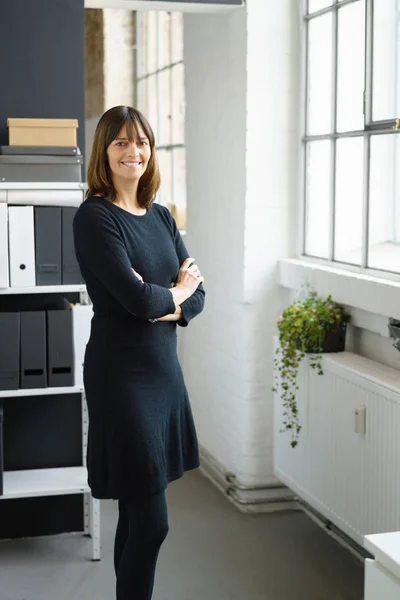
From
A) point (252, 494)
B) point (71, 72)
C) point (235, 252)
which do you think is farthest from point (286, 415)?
point (71, 72)

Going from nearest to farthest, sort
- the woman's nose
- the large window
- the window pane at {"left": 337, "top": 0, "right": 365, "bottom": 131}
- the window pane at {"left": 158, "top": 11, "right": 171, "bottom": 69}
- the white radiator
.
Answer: the woman's nose → the white radiator → the large window → the window pane at {"left": 337, "top": 0, "right": 365, "bottom": 131} → the window pane at {"left": 158, "top": 11, "right": 171, "bottom": 69}


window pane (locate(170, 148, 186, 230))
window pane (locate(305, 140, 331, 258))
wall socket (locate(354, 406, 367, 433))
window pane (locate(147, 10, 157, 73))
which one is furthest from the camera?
window pane (locate(147, 10, 157, 73))

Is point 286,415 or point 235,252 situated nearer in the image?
point 286,415

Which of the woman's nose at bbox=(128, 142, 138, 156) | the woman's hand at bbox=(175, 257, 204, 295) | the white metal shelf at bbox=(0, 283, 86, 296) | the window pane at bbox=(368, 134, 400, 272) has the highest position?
the woman's nose at bbox=(128, 142, 138, 156)

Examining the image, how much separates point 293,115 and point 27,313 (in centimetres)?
163

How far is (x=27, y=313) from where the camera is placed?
12.7 feet

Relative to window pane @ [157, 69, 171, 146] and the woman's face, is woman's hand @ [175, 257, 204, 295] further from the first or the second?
window pane @ [157, 69, 171, 146]

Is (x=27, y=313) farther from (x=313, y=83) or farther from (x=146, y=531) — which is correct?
(x=313, y=83)

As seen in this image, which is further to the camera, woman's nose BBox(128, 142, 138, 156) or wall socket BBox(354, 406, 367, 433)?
wall socket BBox(354, 406, 367, 433)

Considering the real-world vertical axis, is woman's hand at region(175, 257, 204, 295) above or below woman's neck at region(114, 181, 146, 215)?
below

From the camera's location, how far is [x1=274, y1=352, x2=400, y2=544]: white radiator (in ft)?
11.0

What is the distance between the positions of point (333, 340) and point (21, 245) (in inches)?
52.5

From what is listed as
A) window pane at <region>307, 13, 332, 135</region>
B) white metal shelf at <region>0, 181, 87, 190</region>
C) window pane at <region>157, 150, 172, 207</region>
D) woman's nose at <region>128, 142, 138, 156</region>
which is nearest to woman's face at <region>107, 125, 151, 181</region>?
woman's nose at <region>128, 142, 138, 156</region>

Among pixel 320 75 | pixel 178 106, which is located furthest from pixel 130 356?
pixel 178 106
